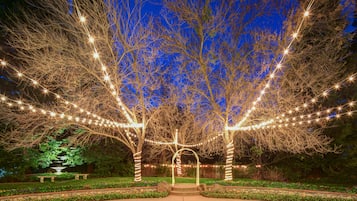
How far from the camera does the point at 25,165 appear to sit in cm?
1723

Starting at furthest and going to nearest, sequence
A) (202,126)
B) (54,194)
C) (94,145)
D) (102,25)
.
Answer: (94,145), (202,126), (102,25), (54,194)

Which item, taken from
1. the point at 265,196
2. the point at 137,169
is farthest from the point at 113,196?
the point at 265,196

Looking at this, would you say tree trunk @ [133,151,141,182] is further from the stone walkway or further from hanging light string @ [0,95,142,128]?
the stone walkway

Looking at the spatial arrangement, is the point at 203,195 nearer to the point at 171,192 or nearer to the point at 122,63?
the point at 171,192

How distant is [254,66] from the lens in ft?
47.5

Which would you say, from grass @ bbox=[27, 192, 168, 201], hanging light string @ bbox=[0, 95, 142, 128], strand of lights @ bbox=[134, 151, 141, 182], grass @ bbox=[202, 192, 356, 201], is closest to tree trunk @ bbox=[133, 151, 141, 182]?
strand of lights @ bbox=[134, 151, 141, 182]

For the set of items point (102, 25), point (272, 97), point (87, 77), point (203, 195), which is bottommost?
point (203, 195)

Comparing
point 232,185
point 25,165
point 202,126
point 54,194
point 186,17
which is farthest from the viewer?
point 25,165

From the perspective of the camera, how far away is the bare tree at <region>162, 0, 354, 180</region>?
13.6 metres

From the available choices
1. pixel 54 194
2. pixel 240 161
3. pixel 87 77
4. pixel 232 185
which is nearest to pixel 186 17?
pixel 87 77

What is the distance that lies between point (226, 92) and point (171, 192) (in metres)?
5.33

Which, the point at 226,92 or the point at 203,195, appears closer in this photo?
the point at 203,195

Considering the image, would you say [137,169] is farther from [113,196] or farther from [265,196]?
[265,196]

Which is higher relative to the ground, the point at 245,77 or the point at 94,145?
the point at 245,77
